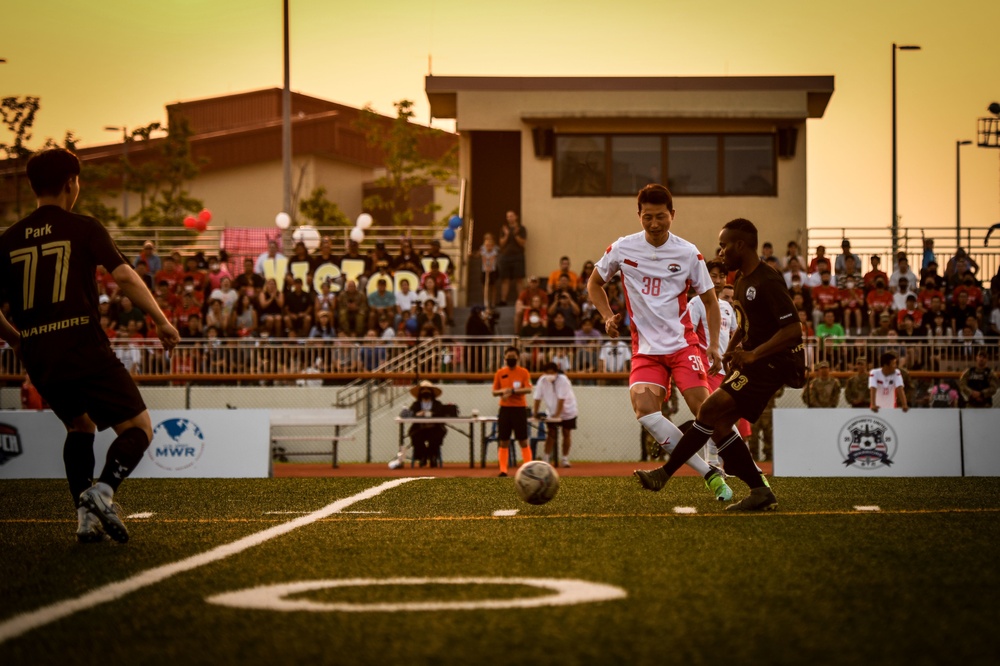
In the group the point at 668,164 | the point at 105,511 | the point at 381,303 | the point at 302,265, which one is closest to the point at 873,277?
the point at 668,164

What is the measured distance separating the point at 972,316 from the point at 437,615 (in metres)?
19.9

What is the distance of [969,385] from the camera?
64.5 feet

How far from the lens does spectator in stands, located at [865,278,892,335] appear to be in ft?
76.1

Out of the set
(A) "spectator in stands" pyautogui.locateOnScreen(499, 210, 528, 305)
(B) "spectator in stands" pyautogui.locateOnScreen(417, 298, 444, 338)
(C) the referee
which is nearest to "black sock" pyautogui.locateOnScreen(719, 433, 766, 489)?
(C) the referee

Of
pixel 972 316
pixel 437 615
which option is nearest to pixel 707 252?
pixel 972 316

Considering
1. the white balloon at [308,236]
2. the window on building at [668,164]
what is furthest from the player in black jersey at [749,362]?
the white balloon at [308,236]

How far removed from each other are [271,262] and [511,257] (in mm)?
5008

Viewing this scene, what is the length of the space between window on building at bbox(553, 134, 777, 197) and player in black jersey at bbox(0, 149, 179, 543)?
22.8 meters

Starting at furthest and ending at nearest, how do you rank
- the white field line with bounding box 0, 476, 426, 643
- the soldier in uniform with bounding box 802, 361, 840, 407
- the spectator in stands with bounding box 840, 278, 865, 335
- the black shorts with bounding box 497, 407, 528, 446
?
the spectator in stands with bounding box 840, 278, 865, 335 < the soldier in uniform with bounding box 802, 361, 840, 407 < the black shorts with bounding box 497, 407, 528, 446 < the white field line with bounding box 0, 476, 426, 643

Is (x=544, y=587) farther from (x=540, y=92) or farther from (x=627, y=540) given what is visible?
(x=540, y=92)

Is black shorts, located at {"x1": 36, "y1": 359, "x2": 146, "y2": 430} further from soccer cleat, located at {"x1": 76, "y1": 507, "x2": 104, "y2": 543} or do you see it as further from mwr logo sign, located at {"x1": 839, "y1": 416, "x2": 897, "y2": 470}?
mwr logo sign, located at {"x1": 839, "y1": 416, "x2": 897, "y2": 470}

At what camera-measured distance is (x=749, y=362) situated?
823 centimetres

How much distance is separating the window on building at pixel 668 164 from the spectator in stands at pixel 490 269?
375cm

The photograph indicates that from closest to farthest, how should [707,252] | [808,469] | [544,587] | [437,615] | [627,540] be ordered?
[437,615]
[544,587]
[627,540]
[808,469]
[707,252]
